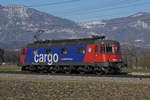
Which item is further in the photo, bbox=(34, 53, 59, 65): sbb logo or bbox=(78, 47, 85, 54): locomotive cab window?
bbox=(34, 53, 59, 65): sbb logo

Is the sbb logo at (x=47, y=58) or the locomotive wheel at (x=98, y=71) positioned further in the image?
the sbb logo at (x=47, y=58)

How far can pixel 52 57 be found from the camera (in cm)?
3938

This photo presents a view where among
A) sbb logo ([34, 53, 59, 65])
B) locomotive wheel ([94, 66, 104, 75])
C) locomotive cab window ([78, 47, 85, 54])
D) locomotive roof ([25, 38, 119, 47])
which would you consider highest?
locomotive roof ([25, 38, 119, 47])

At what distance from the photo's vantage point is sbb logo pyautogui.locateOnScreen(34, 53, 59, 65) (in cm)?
3897

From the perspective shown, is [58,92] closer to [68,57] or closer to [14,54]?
[68,57]

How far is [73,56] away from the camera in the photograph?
37.1 meters

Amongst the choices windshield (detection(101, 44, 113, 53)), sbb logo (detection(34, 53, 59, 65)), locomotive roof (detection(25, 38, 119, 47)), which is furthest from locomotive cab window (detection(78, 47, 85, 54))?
sbb logo (detection(34, 53, 59, 65))

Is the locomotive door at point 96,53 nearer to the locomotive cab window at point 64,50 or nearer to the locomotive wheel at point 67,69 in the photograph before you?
the locomotive wheel at point 67,69

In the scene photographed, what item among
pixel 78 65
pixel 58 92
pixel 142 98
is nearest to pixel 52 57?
pixel 78 65

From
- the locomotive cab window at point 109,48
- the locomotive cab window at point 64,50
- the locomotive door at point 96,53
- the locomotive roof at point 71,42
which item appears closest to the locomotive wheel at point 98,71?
the locomotive door at point 96,53

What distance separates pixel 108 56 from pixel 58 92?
16.1 metres

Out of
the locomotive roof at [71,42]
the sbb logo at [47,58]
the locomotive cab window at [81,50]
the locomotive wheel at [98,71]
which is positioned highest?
the locomotive roof at [71,42]

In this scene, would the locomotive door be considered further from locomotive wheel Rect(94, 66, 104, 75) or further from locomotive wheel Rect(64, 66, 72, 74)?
locomotive wheel Rect(64, 66, 72, 74)

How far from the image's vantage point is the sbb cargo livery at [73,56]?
34.3m
